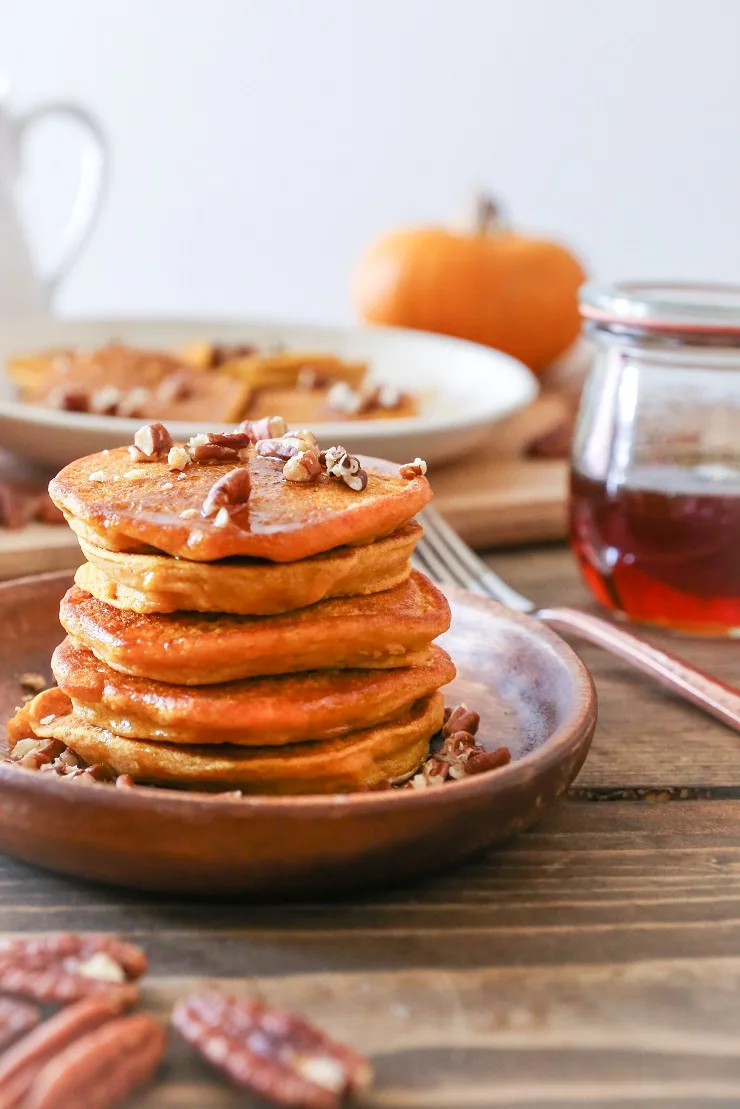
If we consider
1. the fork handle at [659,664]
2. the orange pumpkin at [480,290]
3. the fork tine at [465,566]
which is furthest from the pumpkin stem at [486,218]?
the fork handle at [659,664]

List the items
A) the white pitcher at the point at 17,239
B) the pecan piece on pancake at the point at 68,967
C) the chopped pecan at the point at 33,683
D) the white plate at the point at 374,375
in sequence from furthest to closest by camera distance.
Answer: the white pitcher at the point at 17,239
the white plate at the point at 374,375
the chopped pecan at the point at 33,683
the pecan piece on pancake at the point at 68,967

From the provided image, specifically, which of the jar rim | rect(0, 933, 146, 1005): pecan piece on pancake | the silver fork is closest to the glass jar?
the jar rim

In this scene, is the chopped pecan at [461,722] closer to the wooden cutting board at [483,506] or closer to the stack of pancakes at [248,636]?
the stack of pancakes at [248,636]

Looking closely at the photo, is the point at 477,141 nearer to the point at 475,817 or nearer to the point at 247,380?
the point at 247,380

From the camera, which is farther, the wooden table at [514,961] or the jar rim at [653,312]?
the jar rim at [653,312]

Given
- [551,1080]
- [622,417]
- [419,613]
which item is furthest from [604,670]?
[551,1080]

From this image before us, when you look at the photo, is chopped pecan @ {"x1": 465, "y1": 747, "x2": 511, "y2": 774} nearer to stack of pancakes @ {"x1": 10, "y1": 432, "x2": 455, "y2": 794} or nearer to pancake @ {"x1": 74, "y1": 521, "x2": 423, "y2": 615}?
stack of pancakes @ {"x1": 10, "y1": 432, "x2": 455, "y2": 794}

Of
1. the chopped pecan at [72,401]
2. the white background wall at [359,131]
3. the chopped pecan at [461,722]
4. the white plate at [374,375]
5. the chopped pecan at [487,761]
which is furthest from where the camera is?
the white background wall at [359,131]

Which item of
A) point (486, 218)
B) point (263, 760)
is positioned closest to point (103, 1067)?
point (263, 760)
